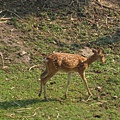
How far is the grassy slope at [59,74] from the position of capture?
7.25 metres

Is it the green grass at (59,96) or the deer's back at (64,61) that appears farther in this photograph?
the deer's back at (64,61)

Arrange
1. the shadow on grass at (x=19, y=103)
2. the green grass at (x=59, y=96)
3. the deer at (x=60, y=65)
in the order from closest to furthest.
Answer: the green grass at (x=59, y=96) → the shadow on grass at (x=19, y=103) → the deer at (x=60, y=65)

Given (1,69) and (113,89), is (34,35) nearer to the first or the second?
(1,69)

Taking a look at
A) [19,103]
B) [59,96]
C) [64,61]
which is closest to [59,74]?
Answer: [59,96]

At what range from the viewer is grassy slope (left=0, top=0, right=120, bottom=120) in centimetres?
725

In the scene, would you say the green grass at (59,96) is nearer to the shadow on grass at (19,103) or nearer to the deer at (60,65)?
the shadow on grass at (19,103)

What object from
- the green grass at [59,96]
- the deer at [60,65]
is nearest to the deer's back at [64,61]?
the deer at [60,65]

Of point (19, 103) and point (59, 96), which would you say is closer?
point (19, 103)

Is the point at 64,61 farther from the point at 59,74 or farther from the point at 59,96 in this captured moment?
the point at 59,74

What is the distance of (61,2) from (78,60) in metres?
3.79

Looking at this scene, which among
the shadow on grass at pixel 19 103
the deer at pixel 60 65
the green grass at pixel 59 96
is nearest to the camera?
the green grass at pixel 59 96

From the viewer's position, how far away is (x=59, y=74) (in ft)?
28.6

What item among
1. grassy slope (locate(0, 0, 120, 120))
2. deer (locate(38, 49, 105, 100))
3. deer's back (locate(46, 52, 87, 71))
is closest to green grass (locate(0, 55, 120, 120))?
grassy slope (locate(0, 0, 120, 120))

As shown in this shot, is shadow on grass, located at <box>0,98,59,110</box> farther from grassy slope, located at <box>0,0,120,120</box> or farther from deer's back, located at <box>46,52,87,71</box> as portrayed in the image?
deer's back, located at <box>46,52,87,71</box>
